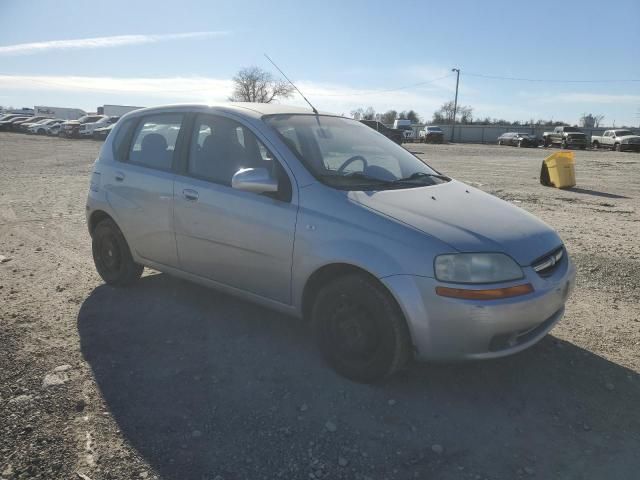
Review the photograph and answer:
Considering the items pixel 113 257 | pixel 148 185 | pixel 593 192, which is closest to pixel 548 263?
pixel 148 185

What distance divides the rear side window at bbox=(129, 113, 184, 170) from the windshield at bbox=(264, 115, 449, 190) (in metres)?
0.96

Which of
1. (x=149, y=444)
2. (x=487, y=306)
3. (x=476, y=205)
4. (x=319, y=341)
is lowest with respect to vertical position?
(x=149, y=444)

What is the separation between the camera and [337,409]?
2.94 metres

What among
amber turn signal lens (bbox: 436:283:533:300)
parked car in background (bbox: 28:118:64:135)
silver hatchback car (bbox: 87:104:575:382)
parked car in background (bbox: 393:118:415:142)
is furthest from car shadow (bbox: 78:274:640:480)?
parked car in background (bbox: 28:118:64:135)

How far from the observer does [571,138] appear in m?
41.3

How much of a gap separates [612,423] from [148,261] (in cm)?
364

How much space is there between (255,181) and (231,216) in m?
0.40

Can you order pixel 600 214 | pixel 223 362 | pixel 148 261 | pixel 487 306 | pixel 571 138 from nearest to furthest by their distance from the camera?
1. pixel 487 306
2. pixel 223 362
3. pixel 148 261
4. pixel 600 214
5. pixel 571 138

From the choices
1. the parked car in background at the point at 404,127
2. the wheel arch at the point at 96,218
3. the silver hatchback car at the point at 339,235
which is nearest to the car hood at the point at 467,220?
the silver hatchback car at the point at 339,235

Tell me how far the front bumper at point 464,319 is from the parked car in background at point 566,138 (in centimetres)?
4379

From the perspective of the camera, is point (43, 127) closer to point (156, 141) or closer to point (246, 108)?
point (156, 141)

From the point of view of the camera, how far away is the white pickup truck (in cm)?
3672

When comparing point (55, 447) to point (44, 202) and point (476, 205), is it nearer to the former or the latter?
point (476, 205)

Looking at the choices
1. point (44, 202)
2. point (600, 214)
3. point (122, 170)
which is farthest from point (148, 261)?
point (600, 214)
